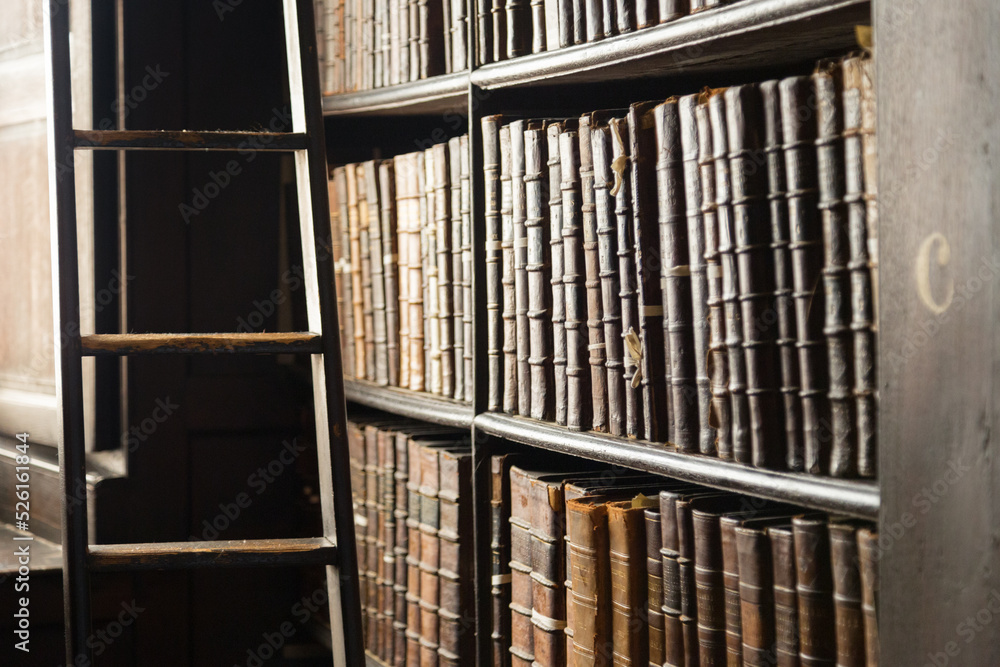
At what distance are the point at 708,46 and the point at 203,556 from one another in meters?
0.84

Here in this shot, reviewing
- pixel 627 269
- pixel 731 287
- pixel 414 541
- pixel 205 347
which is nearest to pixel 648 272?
pixel 627 269

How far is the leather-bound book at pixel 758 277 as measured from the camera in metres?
0.90

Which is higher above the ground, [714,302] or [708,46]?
[708,46]

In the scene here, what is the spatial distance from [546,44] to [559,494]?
0.61m

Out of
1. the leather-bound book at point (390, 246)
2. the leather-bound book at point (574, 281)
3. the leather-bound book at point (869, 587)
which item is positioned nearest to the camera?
the leather-bound book at point (869, 587)

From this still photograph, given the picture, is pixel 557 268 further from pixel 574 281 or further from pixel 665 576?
pixel 665 576

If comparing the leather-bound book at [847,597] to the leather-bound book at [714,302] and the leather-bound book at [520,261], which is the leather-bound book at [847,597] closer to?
the leather-bound book at [714,302]

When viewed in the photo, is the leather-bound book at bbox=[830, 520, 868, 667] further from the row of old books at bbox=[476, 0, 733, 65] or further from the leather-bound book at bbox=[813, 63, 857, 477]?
the row of old books at bbox=[476, 0, 733, 65]

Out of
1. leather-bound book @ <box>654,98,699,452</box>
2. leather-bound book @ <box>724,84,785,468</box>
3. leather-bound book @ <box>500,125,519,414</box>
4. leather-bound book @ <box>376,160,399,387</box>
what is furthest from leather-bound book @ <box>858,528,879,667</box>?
leather-bound book @ <box>376,160,399,387</box>

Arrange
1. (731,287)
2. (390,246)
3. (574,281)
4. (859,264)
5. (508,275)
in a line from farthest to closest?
(390,246), (508,275), (574,281), (731,287), (859,264)

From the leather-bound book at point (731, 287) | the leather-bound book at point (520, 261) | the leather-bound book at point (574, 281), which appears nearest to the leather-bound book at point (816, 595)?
the leather-bound book at point (731, 287)

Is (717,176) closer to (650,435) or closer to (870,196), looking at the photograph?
(870,196)

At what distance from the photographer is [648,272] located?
1.05m

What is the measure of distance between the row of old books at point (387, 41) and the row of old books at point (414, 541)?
61 centimetres
